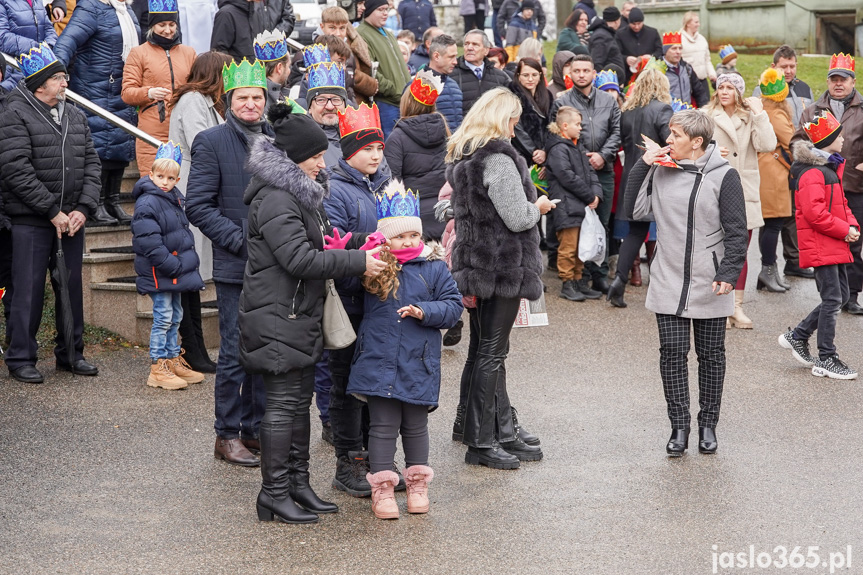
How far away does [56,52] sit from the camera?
9.59 metres

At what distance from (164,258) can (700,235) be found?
12.6 ft

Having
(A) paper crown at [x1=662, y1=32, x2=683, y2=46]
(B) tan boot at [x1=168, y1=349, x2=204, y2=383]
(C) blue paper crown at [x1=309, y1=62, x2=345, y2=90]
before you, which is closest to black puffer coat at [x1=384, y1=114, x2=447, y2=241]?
(C) blue paper crown at [x1=309, y1=62, x2=345, y2=90]

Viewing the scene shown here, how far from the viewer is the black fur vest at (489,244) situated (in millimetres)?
6352

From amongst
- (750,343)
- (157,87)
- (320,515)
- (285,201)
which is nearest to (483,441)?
(320,515)

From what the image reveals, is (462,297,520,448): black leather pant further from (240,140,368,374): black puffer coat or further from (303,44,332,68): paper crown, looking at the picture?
(303,44,332,68): paper crown

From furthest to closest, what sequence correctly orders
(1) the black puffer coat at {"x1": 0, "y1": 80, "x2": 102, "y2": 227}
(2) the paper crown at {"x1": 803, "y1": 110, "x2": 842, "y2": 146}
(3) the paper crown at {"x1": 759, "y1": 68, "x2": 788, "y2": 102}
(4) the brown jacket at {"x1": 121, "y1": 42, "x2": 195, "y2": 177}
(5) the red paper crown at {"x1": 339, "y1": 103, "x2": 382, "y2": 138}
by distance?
(3) the paper crown at {"x1": 759, "y1": 68, "x2": 788, "y2": 102} → (4) the brown jacket at {"x1": 121, "y1": 42, "x2": 195, "y2": 177} → (2) the paper crown at {"x1": 803, "y1": 110, "x2": 842, "y2": 146} → (1) the black puffer coat at {"x1": 0, "y1": 80, "x2": 102, "y2": 227} → (5) the red paper crown at {"x1": 339, "y1": 103, "x2": 382, "y2": 138}

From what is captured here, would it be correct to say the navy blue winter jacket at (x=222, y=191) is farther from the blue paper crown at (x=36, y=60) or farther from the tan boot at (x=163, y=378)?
the blue paper crown at (x=36, y=60)

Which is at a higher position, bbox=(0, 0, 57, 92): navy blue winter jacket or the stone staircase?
bbox=(0, 0, 57, 92): navy blue winter jacket

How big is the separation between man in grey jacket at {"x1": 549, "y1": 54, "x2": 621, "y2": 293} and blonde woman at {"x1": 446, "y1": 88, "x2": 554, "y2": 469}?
4.76 m

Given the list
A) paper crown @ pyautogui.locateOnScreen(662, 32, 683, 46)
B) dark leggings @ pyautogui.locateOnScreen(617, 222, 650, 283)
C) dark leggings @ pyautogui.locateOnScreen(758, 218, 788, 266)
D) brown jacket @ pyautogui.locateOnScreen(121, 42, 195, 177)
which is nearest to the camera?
brown jacket @ pyautogui.locateOnScreen(121, 42, 195, 177)

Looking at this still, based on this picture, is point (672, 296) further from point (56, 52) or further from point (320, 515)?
point (56, 52)

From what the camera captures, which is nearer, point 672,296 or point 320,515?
point 320,515

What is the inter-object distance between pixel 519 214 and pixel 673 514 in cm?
189

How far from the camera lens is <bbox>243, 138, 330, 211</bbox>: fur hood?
5.30m
